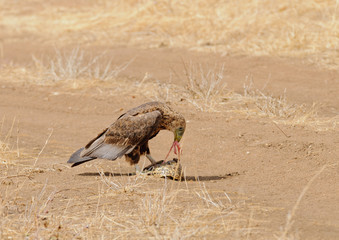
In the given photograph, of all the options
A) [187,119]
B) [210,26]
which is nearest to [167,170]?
[187,119]

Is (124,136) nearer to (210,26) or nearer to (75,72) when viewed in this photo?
(75,72)

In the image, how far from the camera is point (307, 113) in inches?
313

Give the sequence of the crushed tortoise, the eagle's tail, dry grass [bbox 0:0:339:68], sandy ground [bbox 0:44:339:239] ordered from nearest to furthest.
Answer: sandy ground [bbox 0:44:339:239], the crushed tortoise, the eagle's tail, dry grass [bbox 0:0:339:68]

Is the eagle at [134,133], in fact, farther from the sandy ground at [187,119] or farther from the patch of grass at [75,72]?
the patch of grass at [75,72]

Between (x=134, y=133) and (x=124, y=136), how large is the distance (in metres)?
0.11

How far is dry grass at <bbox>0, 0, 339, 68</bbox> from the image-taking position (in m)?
11.6

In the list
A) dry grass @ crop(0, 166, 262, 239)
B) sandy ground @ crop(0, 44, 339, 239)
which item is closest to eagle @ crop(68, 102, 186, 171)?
sandy ground @ crop(0, 44, 339, 239)

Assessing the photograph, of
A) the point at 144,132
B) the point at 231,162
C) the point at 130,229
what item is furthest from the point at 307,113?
the point at 130,229

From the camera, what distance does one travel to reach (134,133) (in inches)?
238

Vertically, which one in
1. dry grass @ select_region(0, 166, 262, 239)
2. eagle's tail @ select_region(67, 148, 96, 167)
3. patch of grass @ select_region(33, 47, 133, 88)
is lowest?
patch of grass @ select_region(33, 47, 133, 88)

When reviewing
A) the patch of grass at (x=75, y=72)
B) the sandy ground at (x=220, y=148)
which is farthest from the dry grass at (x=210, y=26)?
the patch of grass at (x=75, y=72)

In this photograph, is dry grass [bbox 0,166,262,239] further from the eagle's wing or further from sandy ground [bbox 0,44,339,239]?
the eagle's wing

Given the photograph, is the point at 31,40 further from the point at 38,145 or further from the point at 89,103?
the point at 38,145

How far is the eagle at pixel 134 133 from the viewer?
6.00m
